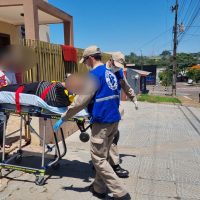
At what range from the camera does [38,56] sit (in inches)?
245

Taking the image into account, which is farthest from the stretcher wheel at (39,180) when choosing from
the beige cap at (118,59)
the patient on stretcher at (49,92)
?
the beige cap at (118,59)

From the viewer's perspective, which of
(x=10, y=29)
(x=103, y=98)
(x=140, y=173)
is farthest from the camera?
(x=10, y=29)

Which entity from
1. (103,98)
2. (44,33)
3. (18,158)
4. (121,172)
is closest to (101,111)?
(103,98)

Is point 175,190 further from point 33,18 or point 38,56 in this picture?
point 33,18

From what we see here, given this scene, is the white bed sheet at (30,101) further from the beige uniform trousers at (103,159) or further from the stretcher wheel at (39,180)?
the stretcher wheel at (39,180)

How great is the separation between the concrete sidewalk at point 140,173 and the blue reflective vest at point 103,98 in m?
1.17

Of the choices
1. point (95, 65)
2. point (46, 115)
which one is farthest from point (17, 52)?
point (95, 65)

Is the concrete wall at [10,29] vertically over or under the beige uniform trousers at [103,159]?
over

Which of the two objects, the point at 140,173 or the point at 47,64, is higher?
the point at 47,64

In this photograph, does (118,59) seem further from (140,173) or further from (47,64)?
(47,64)

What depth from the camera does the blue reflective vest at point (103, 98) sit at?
357 cm

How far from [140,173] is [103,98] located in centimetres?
189

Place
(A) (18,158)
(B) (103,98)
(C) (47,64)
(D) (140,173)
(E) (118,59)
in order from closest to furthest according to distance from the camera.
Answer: (B) (103,98) < (E) (118,59) < (D) (140,173) < (A) (18,158) < (C) (47,64)

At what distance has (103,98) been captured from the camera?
3.59 meters
